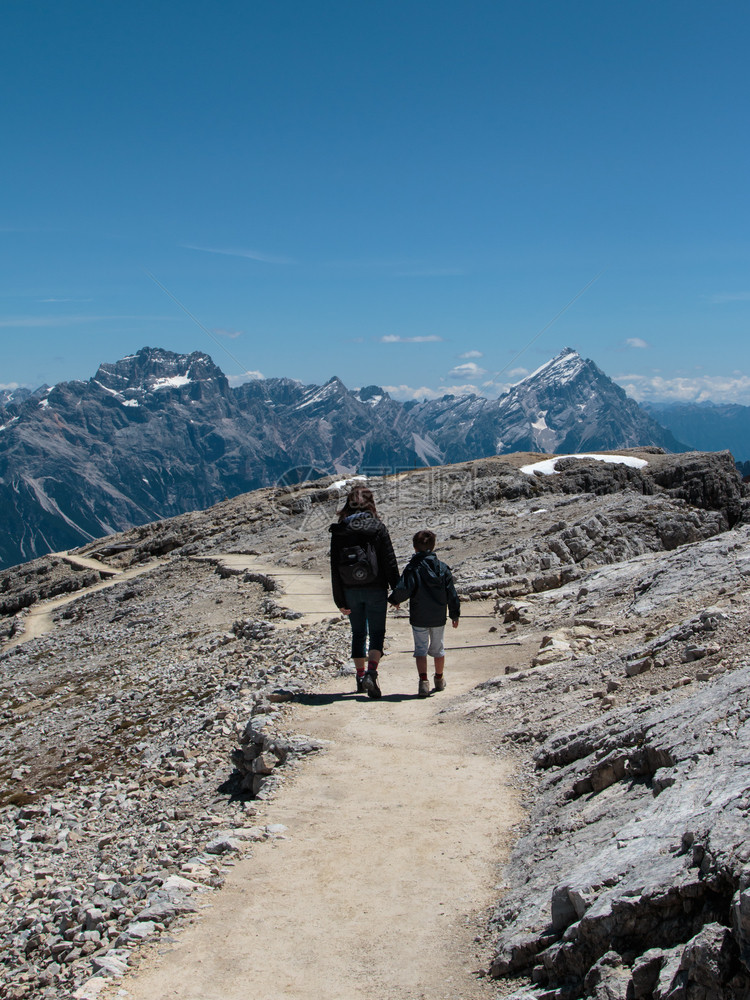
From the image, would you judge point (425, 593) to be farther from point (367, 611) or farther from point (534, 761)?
point (534, 761)

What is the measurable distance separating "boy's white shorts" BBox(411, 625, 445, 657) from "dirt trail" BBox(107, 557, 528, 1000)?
181cm

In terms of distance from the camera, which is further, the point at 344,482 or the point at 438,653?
the point at 344,482

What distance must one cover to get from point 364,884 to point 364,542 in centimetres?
653

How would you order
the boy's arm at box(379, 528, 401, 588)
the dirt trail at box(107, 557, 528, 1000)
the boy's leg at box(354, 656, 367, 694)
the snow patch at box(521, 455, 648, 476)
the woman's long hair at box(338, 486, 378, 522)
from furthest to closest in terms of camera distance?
the snow patch at box(521, 455, 648, 476)
the boy's leg at box(354, 656, 367, 694)
the woman's long hair at box(338, 486, 378, 522)
the boy's arm at box(379, 528, 401, 588)
the dirt trail at box(107, 557, 528, 1000)

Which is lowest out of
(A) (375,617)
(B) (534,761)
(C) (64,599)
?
(C) (64,599)

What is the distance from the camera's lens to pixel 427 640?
534 inches

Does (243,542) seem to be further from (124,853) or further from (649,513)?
(124,853)

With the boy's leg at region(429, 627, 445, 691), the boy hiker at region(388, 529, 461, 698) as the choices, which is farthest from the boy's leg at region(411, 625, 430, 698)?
the boy's leg at region(429, 627, 445, 691)

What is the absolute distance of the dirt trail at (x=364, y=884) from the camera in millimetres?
6004

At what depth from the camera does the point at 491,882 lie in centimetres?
721

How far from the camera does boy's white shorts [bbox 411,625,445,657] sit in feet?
44.2

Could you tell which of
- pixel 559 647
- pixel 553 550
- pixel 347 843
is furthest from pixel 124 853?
pixel 553 550

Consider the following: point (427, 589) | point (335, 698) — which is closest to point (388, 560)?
point (427, 589)

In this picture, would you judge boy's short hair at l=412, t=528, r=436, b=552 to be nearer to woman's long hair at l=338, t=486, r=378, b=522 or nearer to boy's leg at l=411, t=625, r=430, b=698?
woman's long hair at l=338, t=486, r=378, b=522
